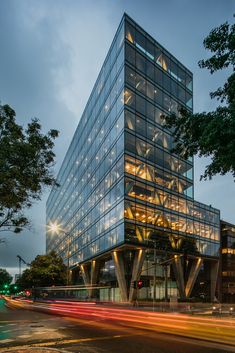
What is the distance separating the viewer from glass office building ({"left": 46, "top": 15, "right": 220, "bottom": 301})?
56.2m

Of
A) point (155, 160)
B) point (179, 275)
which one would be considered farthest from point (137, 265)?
point (155, 160)

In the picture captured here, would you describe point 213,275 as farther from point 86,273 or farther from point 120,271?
point 120,271

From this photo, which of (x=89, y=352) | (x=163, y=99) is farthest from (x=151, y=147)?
(x=89, y=352)

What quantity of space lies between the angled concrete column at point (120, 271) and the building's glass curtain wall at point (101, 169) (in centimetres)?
181

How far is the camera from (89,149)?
3029 inches

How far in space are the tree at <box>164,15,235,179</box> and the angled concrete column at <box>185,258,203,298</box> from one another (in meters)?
58.2

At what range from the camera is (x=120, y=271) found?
2242 inches

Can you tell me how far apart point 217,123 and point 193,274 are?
61.7 m

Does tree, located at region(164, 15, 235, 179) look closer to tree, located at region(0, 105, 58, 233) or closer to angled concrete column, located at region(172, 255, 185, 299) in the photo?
tree, located at region(0, 105, 58, 233)

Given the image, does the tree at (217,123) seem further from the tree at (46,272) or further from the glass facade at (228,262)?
the glass facade at (228,262)

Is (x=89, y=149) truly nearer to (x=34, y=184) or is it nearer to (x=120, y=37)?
(x=120, y=37)

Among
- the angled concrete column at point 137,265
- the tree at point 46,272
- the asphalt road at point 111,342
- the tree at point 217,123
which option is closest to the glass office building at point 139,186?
the angled concrete column at point 137,265

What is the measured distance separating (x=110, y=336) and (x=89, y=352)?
199 inches

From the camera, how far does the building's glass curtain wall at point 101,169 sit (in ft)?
189
